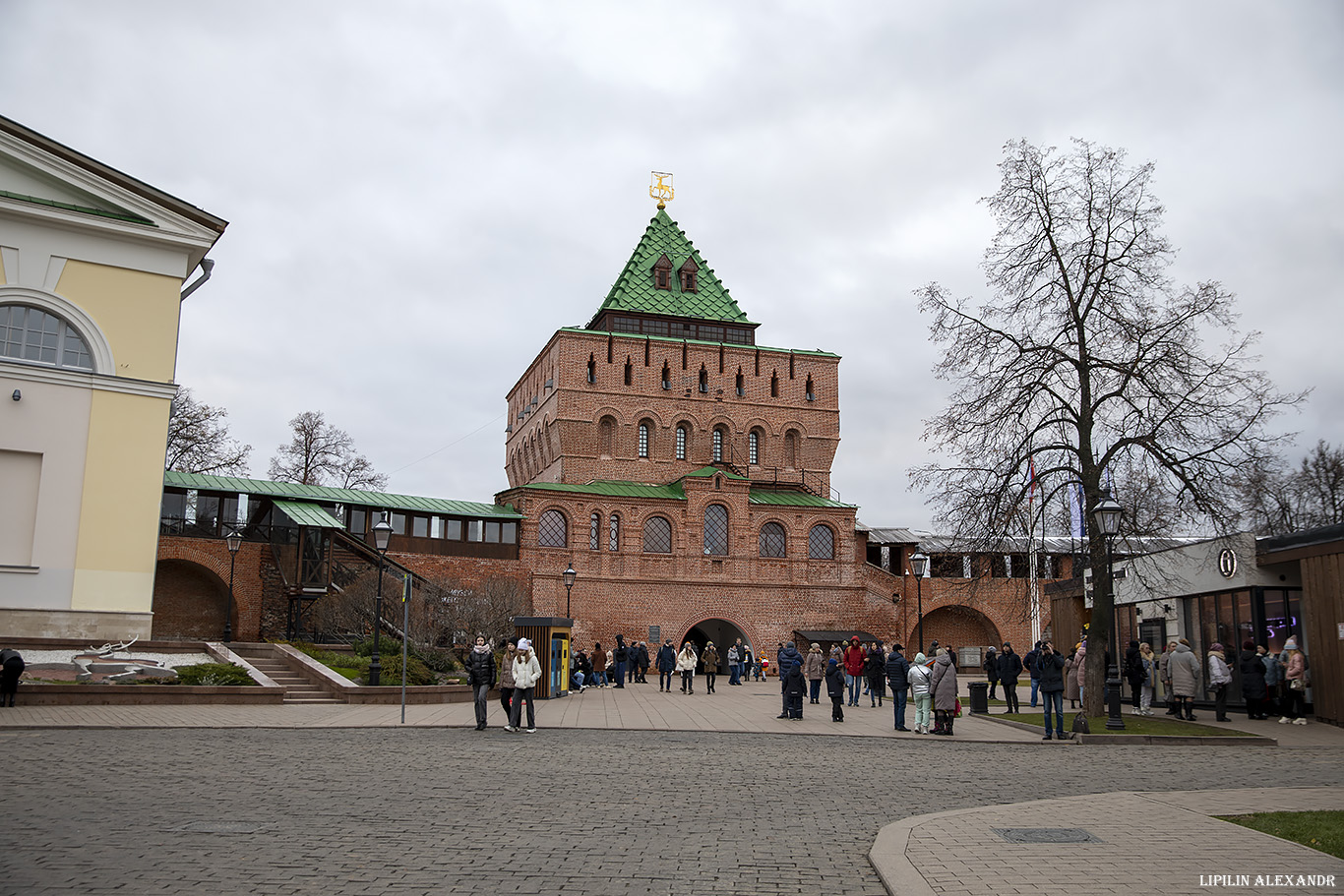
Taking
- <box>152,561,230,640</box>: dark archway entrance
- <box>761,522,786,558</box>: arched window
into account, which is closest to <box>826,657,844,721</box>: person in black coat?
<box>152,561,230,640</box>: dark archway entrance

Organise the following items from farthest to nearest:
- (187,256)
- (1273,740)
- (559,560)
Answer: (559,560) → (187,256) → (1273,740)

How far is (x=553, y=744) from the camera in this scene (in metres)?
15.4

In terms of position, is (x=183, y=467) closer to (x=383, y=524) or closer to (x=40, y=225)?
(x=40, y=225)

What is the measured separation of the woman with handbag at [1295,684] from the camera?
19.8 m

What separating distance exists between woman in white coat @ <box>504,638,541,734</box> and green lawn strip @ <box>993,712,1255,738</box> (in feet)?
30.7

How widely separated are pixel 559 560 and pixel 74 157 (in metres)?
23.6

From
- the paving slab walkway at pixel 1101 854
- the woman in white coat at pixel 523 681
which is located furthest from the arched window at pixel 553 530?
the paving slab walkway at pixel 1101 854

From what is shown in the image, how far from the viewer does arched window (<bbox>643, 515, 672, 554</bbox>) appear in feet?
147

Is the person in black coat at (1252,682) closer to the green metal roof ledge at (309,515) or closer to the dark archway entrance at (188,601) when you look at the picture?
the green metal roof ledge at (309,515)

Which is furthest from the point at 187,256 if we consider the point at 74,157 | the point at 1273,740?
the point at 1273,740

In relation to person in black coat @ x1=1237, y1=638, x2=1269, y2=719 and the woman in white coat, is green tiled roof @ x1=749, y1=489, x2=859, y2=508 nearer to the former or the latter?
person in black coat @ x1=1237, y1=638, x2=1269, y2=719

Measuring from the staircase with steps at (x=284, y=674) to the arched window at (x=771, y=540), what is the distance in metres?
23.4

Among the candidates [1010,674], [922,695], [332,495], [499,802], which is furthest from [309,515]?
[499,802]

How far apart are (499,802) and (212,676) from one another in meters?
14.5
